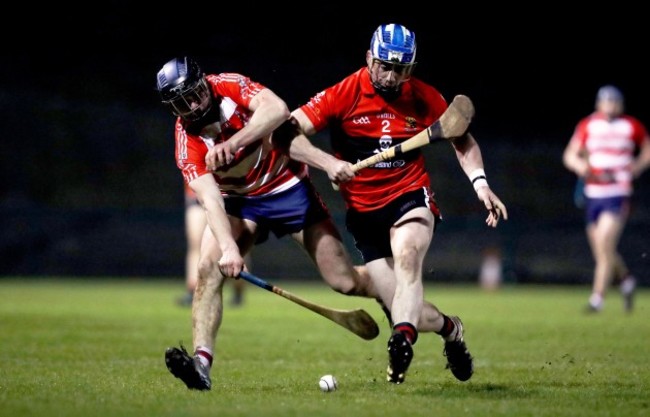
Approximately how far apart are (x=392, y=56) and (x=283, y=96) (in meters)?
14.0

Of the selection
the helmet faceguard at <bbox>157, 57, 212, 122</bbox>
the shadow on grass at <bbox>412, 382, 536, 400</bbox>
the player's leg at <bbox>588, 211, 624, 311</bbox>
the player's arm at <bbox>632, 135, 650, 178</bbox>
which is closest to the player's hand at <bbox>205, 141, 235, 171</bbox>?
the helmet faceguard at <bbox>157, 57, 212, 122</bbox>

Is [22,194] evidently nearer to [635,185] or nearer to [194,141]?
[635,185]

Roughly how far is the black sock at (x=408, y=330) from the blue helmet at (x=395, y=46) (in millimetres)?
1452

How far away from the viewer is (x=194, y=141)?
665 cm

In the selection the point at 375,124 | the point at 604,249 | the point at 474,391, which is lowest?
the point at 604,249

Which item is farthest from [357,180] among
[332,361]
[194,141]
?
[332,361]

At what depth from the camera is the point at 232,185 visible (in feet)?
22.8

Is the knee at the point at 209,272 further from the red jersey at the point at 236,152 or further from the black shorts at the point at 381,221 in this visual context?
the black shorts at the point at 381,221

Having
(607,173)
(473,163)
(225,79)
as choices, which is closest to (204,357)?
(225,79)

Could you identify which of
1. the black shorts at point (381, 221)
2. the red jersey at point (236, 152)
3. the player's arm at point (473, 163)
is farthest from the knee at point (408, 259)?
the red jersey at point (236, 152)

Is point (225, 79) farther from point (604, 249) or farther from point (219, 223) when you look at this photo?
point (604, 249)

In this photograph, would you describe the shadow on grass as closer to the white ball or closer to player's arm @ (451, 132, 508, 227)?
the white ball

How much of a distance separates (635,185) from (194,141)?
14576mm

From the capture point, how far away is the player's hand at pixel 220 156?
6312 millimetres
